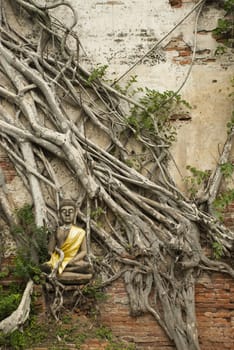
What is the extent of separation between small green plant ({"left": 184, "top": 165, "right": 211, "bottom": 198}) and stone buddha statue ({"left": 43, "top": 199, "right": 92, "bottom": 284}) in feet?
4.21

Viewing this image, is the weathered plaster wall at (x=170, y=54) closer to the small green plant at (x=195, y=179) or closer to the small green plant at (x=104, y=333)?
the small green plant at (x=195, y=179)

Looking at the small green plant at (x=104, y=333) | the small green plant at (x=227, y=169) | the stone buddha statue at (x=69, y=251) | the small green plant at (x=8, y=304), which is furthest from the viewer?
the small green plant at (x=227, y=169)

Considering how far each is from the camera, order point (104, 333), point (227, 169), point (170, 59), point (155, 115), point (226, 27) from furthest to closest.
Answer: point (170, 59) → point (226, 27) → point (155, 115) → point (227, 169) → point (104, 333)

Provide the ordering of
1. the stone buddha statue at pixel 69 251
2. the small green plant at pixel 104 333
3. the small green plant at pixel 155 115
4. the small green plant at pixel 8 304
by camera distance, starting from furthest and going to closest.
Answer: the small green plant at pixel 155 115 < the stone buddha statue at pixel 69 251 < the small green plant at pixel 104 333 < the small green plant at pixel 8 304

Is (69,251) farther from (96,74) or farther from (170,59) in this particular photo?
(170,59)

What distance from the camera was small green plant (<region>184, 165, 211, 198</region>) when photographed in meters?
6.64

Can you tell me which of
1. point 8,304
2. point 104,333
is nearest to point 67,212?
point 8,304

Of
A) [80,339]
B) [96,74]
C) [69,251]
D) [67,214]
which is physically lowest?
[80,339]

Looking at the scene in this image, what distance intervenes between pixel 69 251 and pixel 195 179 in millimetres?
1583

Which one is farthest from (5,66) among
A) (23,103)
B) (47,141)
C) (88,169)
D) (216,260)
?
(216,260)

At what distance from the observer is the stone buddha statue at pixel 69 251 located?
6.06m

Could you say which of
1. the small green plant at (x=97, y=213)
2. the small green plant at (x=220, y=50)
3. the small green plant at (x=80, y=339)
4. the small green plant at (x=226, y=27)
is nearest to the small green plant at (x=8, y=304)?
the small green plant at (x=80, y=339)

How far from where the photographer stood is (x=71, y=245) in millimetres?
6160

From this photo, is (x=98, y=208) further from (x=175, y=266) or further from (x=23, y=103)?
(x=23, y=103)
